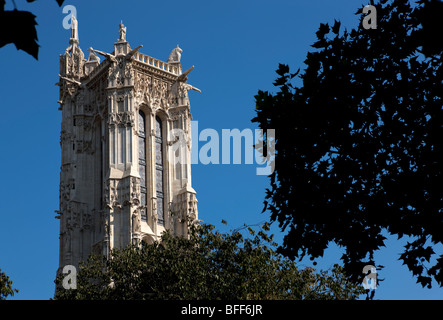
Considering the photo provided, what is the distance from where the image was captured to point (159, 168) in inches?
2413

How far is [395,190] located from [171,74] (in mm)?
48923

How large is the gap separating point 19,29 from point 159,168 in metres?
54.1

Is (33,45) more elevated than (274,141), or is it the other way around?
(274,141)

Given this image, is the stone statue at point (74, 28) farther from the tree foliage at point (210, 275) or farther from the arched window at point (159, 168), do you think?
the tree foliage at point (210, 275)

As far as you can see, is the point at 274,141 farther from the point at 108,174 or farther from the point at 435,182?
the point at 108,174

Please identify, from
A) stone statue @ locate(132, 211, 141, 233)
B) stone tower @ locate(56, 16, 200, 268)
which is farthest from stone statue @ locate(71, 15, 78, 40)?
stone statue @ locate(132, 211, 141, 233)

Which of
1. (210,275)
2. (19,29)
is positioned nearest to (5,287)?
(210,275)

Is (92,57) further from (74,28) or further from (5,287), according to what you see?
(5,287)

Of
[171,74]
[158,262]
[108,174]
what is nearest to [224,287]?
[158,262]

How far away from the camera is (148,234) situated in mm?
57188

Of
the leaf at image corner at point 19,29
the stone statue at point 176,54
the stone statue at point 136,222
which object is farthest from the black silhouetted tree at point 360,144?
the stone statue at point 176,54

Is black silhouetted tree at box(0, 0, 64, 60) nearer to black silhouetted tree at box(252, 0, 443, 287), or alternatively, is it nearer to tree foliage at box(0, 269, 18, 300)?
black silhouetted tree at box(252, 0, 443, 287)

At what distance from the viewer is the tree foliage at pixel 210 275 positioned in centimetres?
3152

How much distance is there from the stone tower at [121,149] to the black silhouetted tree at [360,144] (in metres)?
39.8
